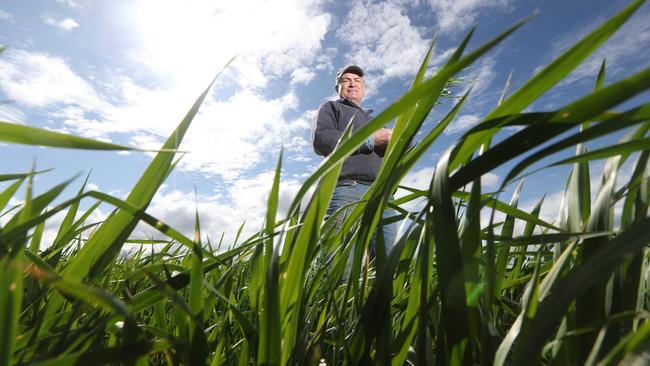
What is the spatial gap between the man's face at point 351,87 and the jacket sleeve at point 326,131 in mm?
406

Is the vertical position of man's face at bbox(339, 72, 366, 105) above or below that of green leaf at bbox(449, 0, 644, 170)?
above

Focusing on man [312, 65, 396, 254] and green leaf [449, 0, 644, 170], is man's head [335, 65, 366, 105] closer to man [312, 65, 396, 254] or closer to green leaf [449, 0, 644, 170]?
man [312, 65, 396, 254]

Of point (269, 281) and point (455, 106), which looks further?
point (455, 106)

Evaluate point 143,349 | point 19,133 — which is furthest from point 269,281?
point 19,133

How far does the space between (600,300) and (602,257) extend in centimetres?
9

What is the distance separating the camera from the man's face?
4148 mm

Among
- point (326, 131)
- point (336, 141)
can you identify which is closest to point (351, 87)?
point (326, 131)

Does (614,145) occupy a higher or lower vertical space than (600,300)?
higher

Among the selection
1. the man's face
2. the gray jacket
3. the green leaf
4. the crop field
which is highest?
the man's face

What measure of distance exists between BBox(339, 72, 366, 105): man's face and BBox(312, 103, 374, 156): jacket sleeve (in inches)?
16.0

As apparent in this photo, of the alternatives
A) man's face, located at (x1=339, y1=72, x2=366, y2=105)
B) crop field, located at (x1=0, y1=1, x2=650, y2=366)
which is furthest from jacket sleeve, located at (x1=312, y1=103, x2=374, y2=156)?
crop field, located at (x1=0, y1=1, x2=650, y2=366)

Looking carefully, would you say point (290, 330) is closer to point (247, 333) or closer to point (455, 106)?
point (247, 333)

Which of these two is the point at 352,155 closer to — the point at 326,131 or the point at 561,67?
the point at 326,131

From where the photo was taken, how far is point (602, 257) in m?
0.27
